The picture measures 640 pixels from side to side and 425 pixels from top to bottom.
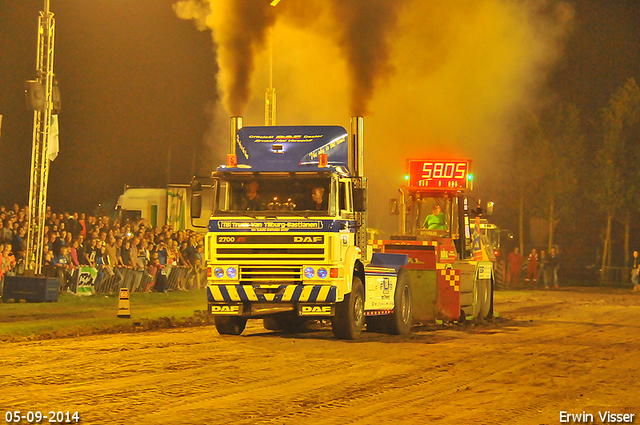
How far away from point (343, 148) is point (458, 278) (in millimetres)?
4681

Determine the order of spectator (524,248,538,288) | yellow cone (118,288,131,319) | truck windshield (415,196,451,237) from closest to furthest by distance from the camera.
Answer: yellow cone (118,288,131,319) < truck windshield (415,196,451,237) < spectator (524,248,538,288)

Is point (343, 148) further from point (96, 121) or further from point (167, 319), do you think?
point (96, 121)

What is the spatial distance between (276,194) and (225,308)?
2.14m

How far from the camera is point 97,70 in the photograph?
132 ft

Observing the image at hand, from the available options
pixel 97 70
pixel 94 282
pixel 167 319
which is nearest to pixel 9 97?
pixel 97 70

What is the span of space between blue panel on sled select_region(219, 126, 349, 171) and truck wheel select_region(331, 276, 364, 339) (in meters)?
2.29

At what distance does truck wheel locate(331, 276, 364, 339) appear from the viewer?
15453 mm

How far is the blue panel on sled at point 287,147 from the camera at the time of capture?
15562mm

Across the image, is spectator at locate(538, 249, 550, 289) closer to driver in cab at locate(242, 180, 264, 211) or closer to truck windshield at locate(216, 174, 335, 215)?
truck windshield at locate(216, 174, 335, 215)

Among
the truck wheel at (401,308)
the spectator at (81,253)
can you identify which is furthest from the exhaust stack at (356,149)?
the spectator at (81,253)

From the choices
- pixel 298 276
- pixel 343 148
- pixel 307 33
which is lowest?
pixel 298 276

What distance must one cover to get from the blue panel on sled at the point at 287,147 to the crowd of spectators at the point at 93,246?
31.0 ft

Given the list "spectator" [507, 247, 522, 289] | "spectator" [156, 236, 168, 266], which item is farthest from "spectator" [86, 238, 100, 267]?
"spectator" [507, 247, 522, 289]

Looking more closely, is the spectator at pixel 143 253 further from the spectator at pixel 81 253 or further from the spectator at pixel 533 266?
the spectator at pixel 533 266
